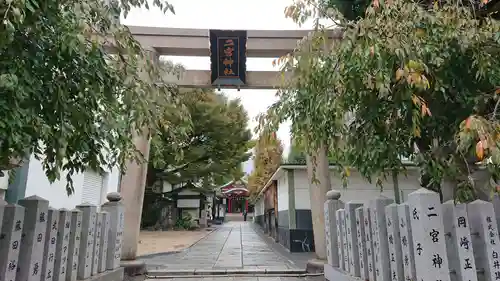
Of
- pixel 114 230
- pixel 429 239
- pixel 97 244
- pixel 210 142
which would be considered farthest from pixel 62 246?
pixel 210 142

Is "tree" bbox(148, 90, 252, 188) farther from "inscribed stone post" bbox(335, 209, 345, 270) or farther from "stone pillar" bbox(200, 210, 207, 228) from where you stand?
"inscribed stone post" bbox(335, 209, 345, 270)

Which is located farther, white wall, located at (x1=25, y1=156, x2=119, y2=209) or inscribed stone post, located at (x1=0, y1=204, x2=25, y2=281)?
white wall, located at (x1=25, y1=156, x2=119, y2=209)

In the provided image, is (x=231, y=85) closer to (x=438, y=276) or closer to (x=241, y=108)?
(x=438, y=276)

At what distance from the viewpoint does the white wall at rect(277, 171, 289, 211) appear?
11.6m

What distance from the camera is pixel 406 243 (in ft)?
11.2

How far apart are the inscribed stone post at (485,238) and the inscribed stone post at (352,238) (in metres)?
1.70

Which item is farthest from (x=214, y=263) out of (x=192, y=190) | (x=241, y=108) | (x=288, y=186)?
(x=192, y=190)

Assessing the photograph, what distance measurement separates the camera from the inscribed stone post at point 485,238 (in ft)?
10.1

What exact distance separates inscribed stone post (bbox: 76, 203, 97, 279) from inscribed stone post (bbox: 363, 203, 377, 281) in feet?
12.7

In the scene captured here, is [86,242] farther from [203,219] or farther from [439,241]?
[203,219]

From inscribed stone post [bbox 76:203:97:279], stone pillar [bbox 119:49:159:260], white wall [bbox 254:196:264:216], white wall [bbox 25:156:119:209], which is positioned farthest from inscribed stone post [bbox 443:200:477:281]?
white wall [bbox 254:196:264:216]

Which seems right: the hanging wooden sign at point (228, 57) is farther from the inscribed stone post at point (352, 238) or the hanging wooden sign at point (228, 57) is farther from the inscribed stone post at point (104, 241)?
the inscribed stone post at point (352, 238)

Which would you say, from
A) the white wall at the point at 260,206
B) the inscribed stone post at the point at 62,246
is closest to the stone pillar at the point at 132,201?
the inscribed stone post at the point at 62,246

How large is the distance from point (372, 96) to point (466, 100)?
1009 mm
